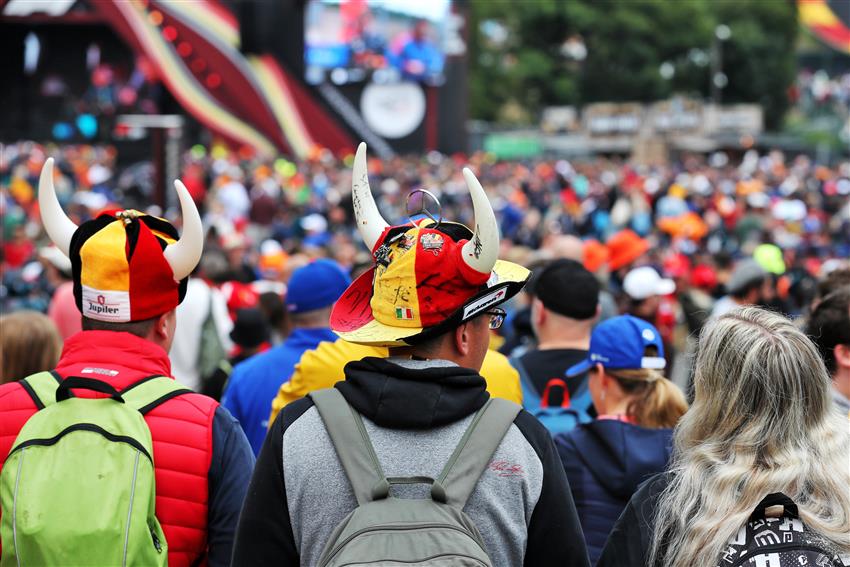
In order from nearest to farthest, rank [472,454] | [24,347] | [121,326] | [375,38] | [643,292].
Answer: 1. [472,454]
2. [121,326]
3. [24,347]
4. [643,292]
5. [375,38]

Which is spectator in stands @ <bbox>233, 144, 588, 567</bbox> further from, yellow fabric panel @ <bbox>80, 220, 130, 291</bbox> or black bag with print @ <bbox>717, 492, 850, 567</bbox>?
yellow fabric panel @ <bbox>80, 220, 130, 291</bbox>

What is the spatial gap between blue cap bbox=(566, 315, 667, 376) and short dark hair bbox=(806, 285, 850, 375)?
1.76 feet

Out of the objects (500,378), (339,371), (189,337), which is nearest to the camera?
(500,378)

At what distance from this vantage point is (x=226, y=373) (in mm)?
6281

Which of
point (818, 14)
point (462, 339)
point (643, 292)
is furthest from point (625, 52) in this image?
point (462, 339)

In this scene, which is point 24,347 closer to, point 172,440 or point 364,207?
point 172,440

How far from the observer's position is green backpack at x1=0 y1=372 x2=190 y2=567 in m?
2.52

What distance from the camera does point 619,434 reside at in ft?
11.8

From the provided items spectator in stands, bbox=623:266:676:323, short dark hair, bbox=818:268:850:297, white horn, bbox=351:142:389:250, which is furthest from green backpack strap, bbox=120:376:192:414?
spectator in stands, bbox=623:266:676:323

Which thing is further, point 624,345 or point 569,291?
point 569,291

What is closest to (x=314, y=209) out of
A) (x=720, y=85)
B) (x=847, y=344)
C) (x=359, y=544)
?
(x=847, y=344)

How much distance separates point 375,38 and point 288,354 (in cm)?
3163

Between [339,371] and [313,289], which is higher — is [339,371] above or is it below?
below

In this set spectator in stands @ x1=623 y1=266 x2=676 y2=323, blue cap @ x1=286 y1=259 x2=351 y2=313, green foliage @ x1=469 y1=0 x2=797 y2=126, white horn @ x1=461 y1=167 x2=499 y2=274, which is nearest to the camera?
white horn @ x1=461 y1=167 x2=499 y2=274
